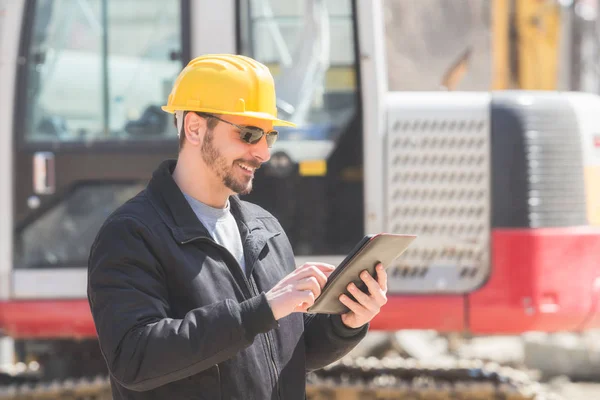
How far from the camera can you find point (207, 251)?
2371 mm

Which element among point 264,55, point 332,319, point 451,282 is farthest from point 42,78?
point 332,319

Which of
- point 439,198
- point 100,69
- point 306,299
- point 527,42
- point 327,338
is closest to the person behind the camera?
point 306,299

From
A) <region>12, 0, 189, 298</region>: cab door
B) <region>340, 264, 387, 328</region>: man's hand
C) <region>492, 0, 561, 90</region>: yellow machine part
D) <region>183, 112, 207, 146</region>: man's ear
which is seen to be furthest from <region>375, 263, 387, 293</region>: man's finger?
<region>492, 0, 561, 90</region>: yellow machine part

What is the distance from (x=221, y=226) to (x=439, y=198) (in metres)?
2.73

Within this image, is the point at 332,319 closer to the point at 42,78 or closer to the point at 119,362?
the point at 119,362

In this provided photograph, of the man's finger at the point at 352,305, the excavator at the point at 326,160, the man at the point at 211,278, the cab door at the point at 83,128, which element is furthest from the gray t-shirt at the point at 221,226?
the cab door at the point at 83,128

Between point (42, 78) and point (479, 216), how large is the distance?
237 cm

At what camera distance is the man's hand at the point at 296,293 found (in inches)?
86.9

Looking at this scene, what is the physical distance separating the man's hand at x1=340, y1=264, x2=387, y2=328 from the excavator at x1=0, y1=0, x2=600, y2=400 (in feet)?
8.50

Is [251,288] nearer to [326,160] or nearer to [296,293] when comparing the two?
[296,293]

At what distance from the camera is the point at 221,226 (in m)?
2.50

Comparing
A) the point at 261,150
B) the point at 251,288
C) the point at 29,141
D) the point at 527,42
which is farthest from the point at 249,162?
the point at 527,42

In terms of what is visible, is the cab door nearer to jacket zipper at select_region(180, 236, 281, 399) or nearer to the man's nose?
the man's nose

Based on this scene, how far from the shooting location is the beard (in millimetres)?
2455
